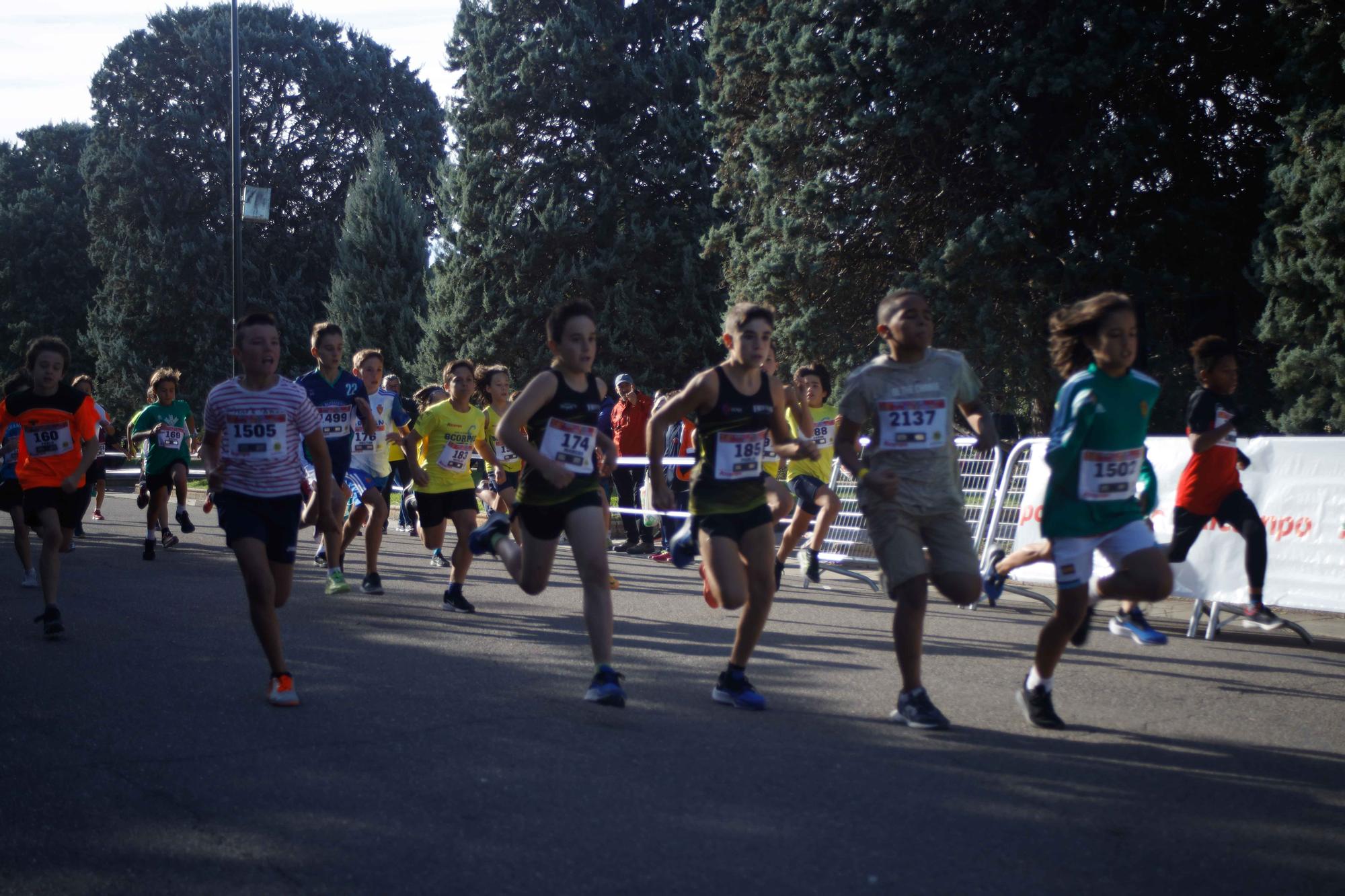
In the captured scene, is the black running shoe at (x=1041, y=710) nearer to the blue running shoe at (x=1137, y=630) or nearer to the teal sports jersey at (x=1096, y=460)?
the teal sports jersey at (x=1096, y=460)

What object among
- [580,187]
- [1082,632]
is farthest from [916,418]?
[580,187]

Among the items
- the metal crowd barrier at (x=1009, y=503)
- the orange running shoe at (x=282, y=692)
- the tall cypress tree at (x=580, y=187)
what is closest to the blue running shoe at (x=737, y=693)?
the orange running shoe at (x=282, y=692)

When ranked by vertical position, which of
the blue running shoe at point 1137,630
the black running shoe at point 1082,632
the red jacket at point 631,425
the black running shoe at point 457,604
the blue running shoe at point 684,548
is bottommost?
the black running shoe at point 457,604

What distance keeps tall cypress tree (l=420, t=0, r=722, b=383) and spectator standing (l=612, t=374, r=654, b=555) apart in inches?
748

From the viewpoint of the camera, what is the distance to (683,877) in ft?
12.6

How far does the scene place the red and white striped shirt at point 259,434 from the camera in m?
6.50

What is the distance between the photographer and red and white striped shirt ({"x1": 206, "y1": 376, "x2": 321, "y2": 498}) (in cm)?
650

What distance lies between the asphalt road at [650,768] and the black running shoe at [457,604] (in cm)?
88

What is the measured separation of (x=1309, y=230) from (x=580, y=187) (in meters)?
22.4

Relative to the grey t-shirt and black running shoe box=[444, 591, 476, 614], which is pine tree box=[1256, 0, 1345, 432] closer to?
black running shoe box=[444, 591, 476, 614]

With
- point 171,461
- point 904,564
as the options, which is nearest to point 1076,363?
point 904,564

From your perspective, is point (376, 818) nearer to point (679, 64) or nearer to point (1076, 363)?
point (1076, 363)

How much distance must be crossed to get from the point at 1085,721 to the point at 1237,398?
19633mm

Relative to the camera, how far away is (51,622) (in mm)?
8547
